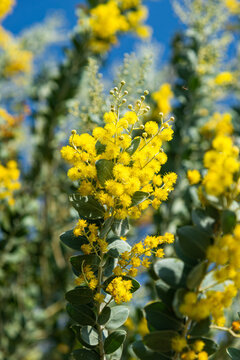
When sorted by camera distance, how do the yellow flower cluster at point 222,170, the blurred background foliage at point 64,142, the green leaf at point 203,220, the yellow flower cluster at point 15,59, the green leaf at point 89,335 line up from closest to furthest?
the yellow flower cluster at point 222,170
the green leaf at point 203,220
the green leaf at point 89,335
the blurred background foliage at point 64,142
the yellow flower cluster at point 15,59

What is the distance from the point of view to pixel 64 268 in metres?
3.32

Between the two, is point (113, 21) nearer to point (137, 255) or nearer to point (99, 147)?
point (99, 147)

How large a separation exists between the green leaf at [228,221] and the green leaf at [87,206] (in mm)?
336

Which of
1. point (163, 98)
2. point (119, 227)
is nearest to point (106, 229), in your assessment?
point (119, 227)

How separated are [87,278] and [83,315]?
0.40 feet

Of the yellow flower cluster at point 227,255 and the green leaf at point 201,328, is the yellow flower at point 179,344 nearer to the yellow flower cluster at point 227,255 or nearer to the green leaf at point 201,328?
the green leaf at point 201,328

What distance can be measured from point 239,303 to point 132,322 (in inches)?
33.1

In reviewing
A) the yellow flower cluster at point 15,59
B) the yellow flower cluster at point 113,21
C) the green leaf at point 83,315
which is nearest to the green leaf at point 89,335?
the green leaf at point 83,315

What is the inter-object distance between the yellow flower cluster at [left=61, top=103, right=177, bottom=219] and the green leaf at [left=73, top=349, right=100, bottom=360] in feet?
1.24

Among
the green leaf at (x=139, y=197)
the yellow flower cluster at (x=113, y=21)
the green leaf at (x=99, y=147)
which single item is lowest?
the green leaf at (x=139, y=197)

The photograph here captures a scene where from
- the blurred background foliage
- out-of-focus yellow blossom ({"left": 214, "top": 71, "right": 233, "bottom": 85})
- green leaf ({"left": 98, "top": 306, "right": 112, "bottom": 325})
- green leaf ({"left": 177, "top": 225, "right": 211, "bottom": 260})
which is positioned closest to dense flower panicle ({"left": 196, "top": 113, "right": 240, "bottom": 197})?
green leaf ({"left": 177, "top": 225, "right": 211, "bottom": 260})

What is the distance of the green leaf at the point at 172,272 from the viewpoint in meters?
0.86

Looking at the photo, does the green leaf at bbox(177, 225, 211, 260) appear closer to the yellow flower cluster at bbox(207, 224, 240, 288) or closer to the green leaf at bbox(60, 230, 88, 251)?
the yellow flower cluster at bbox(207, 224, 240, 288)

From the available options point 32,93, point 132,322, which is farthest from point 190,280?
point 32,93
